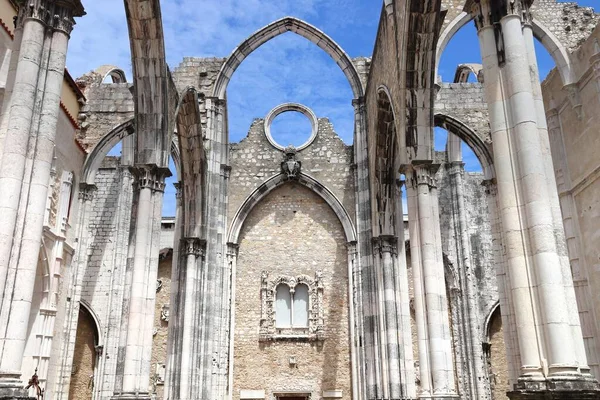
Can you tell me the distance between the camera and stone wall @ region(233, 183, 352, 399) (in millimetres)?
14791

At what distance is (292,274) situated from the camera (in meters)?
15.7

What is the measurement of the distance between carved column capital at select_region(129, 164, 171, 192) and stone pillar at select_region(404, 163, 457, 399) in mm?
4373

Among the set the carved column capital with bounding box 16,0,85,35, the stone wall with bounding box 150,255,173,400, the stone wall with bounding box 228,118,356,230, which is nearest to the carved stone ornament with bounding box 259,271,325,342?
the stone wall with bounding box 228,118,356,230

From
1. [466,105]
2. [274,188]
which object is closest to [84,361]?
[274,188]

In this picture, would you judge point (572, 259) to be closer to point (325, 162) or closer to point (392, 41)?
point (392, 41)

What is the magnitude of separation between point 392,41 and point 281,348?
8602mm

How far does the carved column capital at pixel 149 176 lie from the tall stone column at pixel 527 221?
6167 mm

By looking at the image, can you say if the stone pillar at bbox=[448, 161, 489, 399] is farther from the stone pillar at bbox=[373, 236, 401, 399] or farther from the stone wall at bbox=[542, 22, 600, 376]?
the stone wall at bbox=[542, 22, 600, 376]

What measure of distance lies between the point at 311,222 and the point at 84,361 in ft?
24.3

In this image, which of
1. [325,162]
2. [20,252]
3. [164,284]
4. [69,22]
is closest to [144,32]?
[69,22]

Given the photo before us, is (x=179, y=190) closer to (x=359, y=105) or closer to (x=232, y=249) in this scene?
(x=232, y=249)

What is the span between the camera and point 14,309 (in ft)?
17.7

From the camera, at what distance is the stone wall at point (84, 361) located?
15.2 metres

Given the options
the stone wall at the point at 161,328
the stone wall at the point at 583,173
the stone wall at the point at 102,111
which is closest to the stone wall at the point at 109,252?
the stone wall at the point at 161,328
